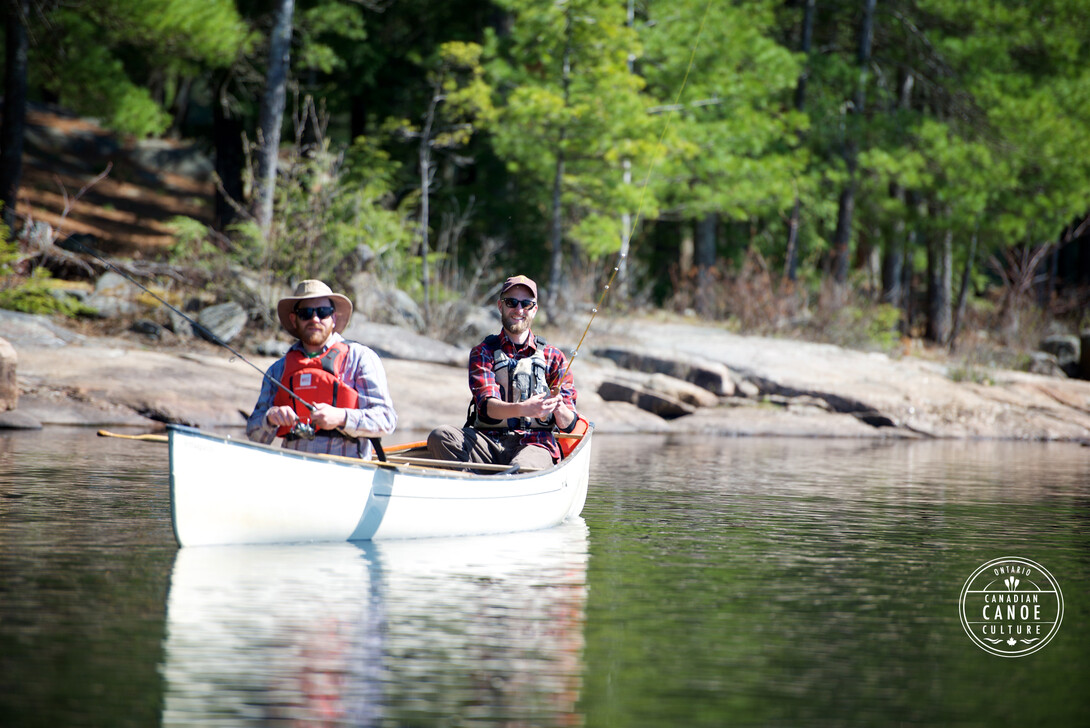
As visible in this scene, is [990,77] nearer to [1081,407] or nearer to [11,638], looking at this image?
[1081,407]

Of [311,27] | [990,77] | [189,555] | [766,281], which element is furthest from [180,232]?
[990,77]

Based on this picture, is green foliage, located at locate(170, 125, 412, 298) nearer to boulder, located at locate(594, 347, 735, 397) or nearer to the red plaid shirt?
boulder, located at locate(594, 347, 735, 397)

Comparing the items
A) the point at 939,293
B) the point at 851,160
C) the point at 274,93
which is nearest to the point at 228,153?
the point at 274,93

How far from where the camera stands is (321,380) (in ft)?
23.8

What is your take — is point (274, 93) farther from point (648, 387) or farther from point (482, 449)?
point (482, 449)

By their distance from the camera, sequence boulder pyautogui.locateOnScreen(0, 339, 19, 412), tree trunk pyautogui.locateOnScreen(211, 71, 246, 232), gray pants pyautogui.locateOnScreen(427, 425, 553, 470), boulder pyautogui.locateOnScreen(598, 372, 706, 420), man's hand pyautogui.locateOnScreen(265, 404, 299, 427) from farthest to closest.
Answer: tree trunk pyautogui.locateOnScreen(211, 71, 246, 232) → boulder pyautogui.locateOnScreen(598, 372, 706, 420) → boulder pyautogui.locateOnScreen(0, 339, 19, 412) → gray pants pyautogui.locateOnScreen(427, 425, 553, 470) → man's hand pyautogui.locateOnScreen(265, 404, 299, 427)

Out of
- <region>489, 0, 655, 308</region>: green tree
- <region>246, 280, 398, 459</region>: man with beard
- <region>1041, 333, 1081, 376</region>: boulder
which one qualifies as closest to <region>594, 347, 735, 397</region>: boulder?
<region>489, 0, 655, 308</region>: green tree

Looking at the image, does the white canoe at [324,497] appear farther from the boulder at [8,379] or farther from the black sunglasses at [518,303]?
the boulder at [8,379]

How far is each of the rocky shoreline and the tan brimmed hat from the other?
7.72m

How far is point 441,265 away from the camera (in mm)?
23891

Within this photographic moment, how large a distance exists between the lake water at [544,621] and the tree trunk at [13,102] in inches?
439

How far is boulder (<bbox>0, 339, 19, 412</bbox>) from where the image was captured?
13562 millimetres

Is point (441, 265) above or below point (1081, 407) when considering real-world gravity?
above

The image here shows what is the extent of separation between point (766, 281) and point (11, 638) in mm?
18477
